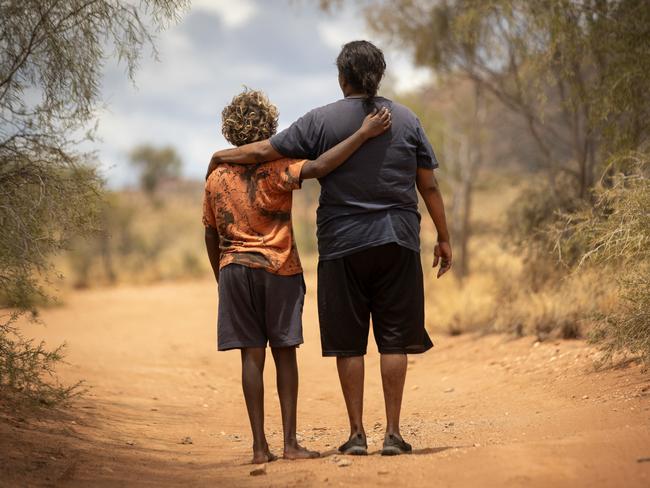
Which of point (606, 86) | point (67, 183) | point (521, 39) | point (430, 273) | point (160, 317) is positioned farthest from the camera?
point (160, 317)

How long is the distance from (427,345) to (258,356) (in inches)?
37.1

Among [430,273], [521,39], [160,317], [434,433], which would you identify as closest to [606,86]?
[521,39]

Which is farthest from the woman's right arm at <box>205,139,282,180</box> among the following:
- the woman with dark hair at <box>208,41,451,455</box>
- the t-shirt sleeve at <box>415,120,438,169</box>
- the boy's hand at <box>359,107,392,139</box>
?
the t-shirt sleeve at <box>415,120,438,169</box>

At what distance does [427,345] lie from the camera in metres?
4.84

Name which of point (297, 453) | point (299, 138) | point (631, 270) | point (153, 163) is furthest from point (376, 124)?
point (153, 163)

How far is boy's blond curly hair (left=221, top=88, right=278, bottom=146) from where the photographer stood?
A: 4785mm

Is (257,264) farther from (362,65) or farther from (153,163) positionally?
(153,163)

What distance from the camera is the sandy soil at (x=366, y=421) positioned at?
4242mm

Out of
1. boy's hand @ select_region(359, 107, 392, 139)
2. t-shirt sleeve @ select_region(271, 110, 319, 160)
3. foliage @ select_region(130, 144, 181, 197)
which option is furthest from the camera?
foliage @ select_region(130, 144, 181, 197)

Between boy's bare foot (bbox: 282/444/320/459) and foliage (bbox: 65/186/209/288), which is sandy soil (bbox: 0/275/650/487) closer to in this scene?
boy's bare foot (bbox: 282/444/320/459)

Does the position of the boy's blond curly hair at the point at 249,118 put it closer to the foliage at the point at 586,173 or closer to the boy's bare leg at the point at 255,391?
the boy's bare leg at the point at 255,391

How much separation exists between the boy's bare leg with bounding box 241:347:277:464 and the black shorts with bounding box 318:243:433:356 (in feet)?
1.27

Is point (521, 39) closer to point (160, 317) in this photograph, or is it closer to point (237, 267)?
point (237, 267)

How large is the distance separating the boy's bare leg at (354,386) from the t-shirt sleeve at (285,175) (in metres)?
0.99
